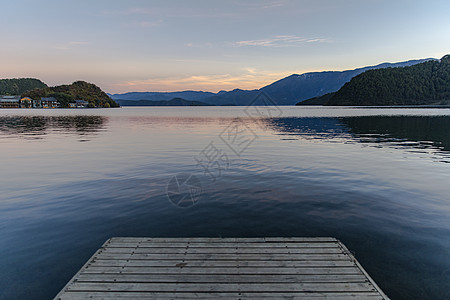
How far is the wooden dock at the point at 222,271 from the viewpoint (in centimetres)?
670

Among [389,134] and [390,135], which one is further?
[389,134]

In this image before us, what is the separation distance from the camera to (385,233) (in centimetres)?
1216

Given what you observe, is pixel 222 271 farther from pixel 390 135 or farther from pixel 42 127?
pixel 42 127

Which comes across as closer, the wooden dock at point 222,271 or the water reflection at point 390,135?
the wooden dock at point 222,271

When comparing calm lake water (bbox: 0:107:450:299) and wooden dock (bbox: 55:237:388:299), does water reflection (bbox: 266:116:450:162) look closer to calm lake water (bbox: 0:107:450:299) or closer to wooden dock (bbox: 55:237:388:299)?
calm lake water (bbox: 0:107:450:299)

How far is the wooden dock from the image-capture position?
6.70 meters

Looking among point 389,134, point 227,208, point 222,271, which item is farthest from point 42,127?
point 389,134

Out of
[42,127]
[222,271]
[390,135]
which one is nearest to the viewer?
[222,271]

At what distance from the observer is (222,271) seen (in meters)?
7.58

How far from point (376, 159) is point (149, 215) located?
2711 cm

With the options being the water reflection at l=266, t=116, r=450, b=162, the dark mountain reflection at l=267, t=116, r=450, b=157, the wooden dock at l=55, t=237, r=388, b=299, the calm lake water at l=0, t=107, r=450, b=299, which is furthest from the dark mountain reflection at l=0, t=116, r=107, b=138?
the wooden dock at l=55, t=237, r=388, b=299

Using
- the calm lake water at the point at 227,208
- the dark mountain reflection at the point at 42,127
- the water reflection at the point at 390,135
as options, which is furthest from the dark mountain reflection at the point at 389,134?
the dark mountain reflection at the point at 42,127

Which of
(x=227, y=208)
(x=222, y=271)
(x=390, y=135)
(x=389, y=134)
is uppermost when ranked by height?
(x=389, y=134)

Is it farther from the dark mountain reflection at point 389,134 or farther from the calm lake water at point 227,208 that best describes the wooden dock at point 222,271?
the dark mountain reflection at point 389,134
